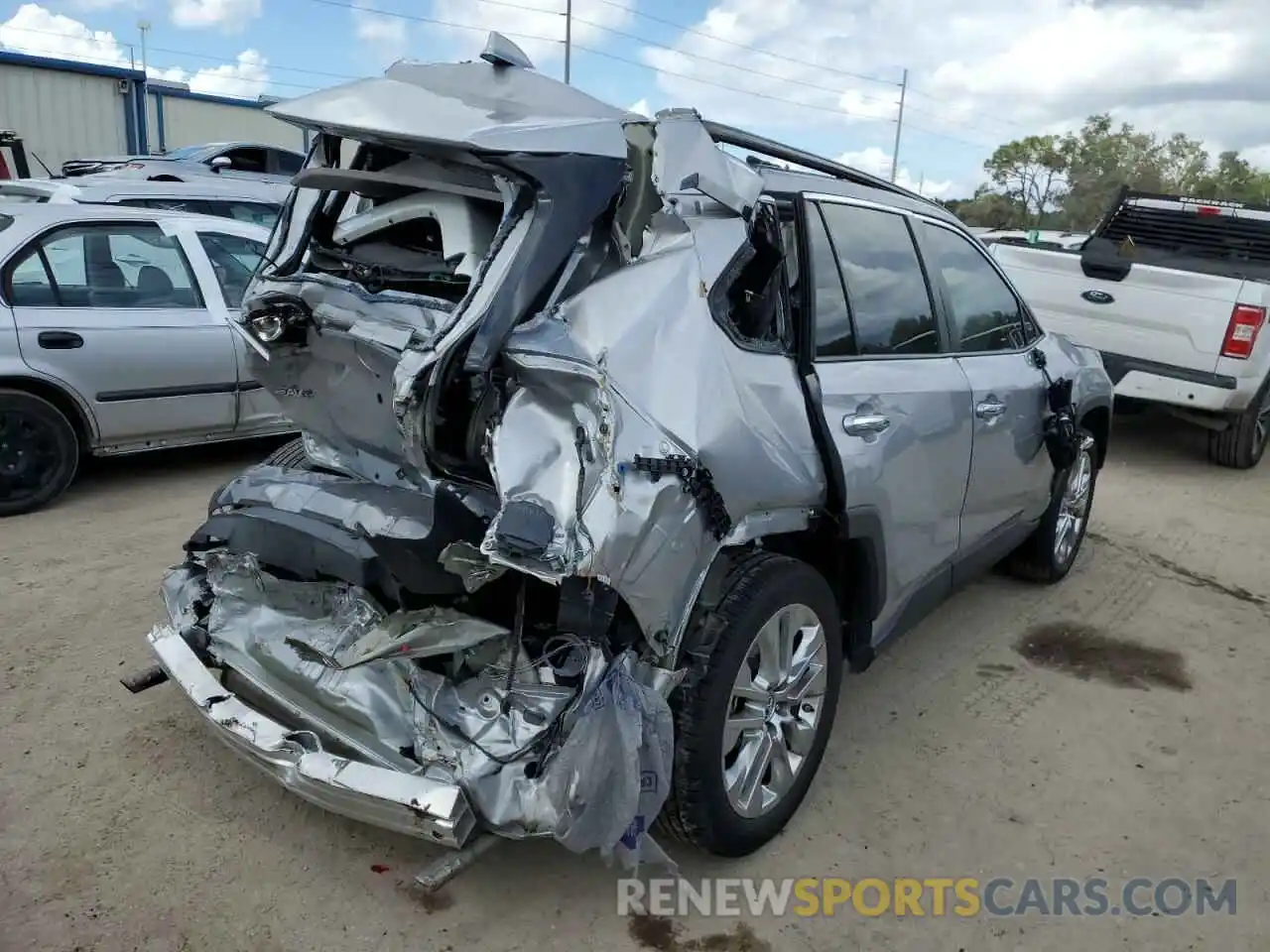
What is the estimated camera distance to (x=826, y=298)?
3.13 meters

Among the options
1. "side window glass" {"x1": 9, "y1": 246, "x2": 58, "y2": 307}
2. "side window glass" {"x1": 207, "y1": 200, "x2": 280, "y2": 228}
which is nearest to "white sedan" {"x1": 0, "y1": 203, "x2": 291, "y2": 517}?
"side window glass" {"x1": 9, "y1": 246, "x2": 58, "y2": 307}

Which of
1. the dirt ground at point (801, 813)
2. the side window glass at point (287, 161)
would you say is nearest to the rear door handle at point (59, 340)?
the dirt ground at point (801, 813)

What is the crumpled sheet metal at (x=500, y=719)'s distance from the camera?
2.37m

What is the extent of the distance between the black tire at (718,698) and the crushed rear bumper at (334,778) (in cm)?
58

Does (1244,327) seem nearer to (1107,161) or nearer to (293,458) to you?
(293,458)

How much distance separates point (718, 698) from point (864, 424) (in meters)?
1.00

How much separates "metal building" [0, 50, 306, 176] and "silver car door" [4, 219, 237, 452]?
9.82 m

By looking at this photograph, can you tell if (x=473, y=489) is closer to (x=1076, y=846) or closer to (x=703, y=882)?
(x=703, y=882)

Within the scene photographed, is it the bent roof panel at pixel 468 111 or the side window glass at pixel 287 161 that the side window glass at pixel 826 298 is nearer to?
the bent roof panel at pixel 468 111

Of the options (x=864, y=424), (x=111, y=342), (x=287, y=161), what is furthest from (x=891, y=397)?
(x=287, y=161)

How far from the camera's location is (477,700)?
2494mm

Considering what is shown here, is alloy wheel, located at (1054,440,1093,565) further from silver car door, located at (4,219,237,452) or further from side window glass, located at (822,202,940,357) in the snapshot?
silver car door, located at (4,219,237,452)

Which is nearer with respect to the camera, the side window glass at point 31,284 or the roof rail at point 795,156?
the roof rail at point 795,156

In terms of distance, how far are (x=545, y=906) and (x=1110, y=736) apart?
2.25 m
